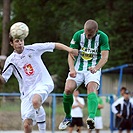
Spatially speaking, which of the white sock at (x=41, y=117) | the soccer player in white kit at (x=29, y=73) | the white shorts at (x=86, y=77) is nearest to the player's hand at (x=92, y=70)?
the white shorts at (x=86, y=77)

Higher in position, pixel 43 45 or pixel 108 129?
pixel 43 45

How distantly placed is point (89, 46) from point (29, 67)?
133 centimetres

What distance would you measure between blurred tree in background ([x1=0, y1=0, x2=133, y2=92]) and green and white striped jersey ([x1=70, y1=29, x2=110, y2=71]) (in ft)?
96.4

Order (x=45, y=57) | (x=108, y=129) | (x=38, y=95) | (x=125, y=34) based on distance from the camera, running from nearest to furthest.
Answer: (x=38, y=95) → (x=108, y=129) → (x=125, y=34) → (x=45, y=57)

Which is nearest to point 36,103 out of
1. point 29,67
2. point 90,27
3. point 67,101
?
point 29,67

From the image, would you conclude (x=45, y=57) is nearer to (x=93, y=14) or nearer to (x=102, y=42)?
(x=93, y=14)

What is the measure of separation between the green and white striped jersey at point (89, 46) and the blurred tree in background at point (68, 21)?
29388 millimetres

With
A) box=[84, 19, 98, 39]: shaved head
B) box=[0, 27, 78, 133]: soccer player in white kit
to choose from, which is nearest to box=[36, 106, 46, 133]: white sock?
box=[0, 27, 78, 133]: soccer player in white kit

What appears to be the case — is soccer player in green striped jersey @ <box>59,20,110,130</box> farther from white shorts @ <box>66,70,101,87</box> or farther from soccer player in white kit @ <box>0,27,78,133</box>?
soccer player in white kit @ <box>0,27,78,133</box>

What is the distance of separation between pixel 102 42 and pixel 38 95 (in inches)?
69.7

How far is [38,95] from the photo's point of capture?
1180cm

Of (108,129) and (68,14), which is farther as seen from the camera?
(68,14)

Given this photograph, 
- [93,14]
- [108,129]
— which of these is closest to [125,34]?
[93,14]

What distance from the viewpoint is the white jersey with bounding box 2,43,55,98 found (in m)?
12.0
